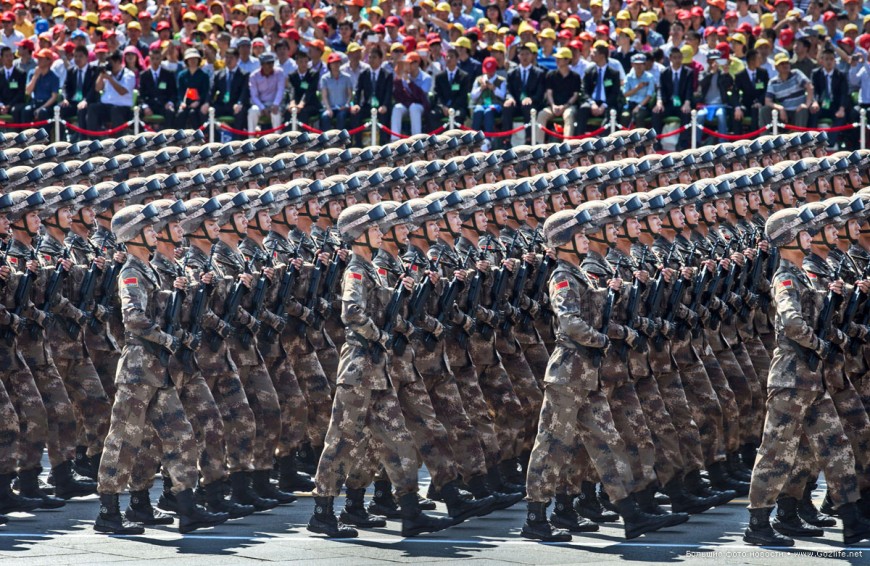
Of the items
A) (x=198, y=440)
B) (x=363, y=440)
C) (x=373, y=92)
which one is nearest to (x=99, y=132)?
(x=373, y=92)

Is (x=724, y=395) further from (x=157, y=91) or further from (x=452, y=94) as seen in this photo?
(x=157, y=91)

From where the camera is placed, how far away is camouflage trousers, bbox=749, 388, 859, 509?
1090 cm

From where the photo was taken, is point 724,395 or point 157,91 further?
point 157,91

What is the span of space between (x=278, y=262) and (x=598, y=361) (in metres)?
3.16

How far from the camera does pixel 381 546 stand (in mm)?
11055

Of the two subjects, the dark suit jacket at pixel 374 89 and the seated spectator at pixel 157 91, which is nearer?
the dark suit jacket at pixel 374 89

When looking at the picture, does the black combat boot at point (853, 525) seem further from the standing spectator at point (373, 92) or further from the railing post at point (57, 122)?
the railing post at point (57, 122)

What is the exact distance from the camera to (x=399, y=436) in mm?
11422

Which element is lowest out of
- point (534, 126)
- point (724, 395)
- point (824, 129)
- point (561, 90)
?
point (724, 395)

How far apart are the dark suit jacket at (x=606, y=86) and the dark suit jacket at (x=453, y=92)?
1.38 meters

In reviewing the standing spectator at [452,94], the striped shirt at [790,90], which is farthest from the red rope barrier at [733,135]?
the standing spectator at [452,94]

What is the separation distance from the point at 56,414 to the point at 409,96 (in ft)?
31.0

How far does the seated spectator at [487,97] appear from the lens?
21312 millimetres

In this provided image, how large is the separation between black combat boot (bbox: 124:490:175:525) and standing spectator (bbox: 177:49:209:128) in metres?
10.7
